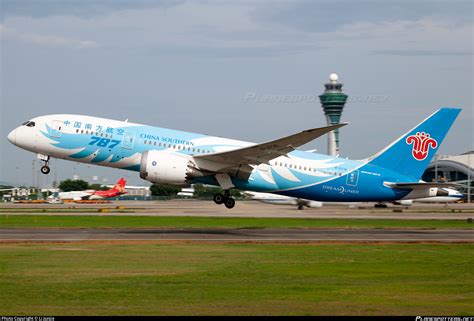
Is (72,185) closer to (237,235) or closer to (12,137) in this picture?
(12,137)

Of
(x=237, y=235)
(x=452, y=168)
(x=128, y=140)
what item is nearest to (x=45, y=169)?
(x=128, y=140)

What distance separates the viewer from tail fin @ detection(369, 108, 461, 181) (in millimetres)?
43188

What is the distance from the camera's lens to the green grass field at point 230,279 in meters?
18.6

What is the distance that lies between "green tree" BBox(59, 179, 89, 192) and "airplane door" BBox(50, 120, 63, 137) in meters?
147

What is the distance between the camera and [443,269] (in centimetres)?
2616

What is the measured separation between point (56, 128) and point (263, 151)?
11039 mm

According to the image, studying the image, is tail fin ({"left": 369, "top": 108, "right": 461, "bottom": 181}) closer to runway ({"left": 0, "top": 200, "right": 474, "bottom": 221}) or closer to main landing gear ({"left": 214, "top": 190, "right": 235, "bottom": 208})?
main landing gear ({"left": 214, "top": 190, "right": 235, "bottom": 208})

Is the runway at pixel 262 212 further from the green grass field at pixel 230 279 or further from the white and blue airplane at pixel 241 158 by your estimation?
the green grass field at pixel 230 279

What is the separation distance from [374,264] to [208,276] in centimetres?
704

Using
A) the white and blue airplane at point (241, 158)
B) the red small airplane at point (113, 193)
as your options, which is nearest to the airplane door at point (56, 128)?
the white and blue airplane at point (241, 158)

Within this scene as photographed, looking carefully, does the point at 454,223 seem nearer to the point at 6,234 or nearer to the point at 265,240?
the point at 265,240

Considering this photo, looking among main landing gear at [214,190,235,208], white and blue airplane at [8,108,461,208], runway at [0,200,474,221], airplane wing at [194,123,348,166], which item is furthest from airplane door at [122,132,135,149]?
runway at [0,200,474,221]

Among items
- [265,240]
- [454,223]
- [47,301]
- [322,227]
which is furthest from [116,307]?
[454,223]

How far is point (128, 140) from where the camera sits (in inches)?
1511
